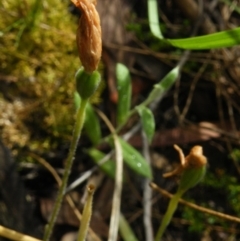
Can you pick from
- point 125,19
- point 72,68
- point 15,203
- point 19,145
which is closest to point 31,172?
point 19,145

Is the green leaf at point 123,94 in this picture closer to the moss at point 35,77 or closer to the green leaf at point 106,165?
the green leaf at point 106,165

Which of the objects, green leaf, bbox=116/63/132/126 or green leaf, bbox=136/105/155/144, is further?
green leaf, bbox=116/63/132/126

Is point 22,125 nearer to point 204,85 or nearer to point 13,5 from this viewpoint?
point 13,5

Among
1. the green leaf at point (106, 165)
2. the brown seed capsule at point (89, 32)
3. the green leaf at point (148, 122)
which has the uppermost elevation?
the brown seed capsule at point (89, 32)

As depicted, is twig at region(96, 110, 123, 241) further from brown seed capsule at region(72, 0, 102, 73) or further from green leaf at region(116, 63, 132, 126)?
brown seed capsule at region(72, 0, 102, 73)

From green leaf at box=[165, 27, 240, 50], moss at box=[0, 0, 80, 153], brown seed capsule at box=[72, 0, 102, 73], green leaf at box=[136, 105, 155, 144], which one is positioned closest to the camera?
brown seed capsule at box=[72, 0, 102, 73]

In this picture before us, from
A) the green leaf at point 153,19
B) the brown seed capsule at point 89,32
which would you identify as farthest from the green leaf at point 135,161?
the brown seed capsule at point 89,32

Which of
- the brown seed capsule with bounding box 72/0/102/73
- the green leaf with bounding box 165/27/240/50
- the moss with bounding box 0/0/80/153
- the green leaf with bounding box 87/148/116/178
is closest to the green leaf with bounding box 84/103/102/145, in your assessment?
the green leaf with bounding box 87/148/116/178

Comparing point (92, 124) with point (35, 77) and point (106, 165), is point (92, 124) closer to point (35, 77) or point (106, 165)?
point (106, 165)
